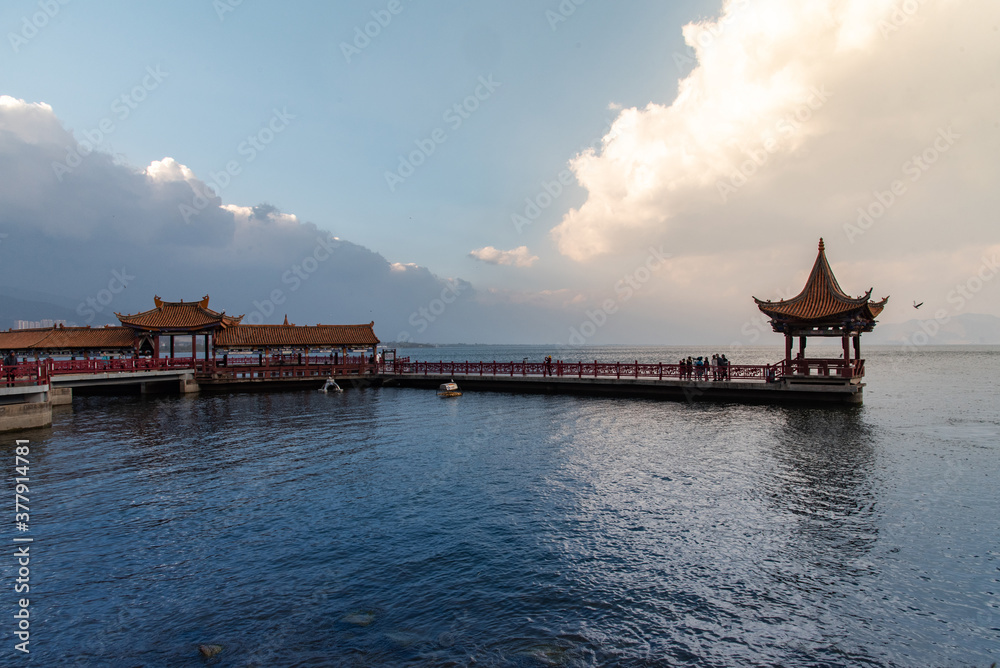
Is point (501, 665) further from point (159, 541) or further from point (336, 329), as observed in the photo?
point (336, 329)

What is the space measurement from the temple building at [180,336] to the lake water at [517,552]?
74.0 ft

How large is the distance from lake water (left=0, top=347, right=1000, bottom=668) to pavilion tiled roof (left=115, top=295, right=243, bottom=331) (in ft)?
73.3

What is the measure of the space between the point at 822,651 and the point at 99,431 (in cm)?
2842

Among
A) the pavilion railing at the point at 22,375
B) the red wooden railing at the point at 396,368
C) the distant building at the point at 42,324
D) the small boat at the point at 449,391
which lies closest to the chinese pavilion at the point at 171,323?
the red wooden railing at the point at 396,368

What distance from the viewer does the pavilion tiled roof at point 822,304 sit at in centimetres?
2820

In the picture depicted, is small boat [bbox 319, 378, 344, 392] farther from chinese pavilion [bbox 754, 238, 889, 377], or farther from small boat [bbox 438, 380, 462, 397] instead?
chinese pavilion [bbox 754, 238, 889, 377]

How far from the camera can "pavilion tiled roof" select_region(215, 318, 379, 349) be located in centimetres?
4241

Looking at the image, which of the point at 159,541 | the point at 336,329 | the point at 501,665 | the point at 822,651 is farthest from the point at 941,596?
the point at 336,329

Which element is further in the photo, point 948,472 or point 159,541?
point 948,472

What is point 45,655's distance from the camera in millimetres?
6770

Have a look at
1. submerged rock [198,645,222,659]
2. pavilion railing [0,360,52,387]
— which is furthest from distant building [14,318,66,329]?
submerged rock [198,645,222,659]

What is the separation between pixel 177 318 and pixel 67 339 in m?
8.13

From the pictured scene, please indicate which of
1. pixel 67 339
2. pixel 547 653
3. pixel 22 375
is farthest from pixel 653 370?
pixel 67 339

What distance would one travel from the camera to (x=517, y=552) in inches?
387
